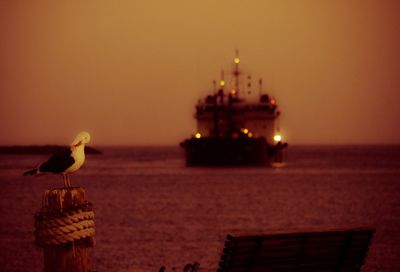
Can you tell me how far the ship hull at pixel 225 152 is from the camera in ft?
225

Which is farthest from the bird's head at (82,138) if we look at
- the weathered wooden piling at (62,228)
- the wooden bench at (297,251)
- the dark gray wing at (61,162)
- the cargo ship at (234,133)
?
the cargo ship at (234,133)

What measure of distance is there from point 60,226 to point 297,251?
2052 millimetres

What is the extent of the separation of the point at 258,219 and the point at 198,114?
175 feet

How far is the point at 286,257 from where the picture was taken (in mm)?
5766

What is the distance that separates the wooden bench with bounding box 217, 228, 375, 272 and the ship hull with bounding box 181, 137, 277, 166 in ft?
203

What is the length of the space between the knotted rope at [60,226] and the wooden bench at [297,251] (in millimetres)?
1196

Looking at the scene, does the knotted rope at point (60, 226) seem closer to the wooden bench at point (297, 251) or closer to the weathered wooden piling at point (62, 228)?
the weathered wooden piling at point (62, 228)

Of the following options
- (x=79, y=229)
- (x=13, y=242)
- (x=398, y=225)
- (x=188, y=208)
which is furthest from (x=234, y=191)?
(x=79, y=229)

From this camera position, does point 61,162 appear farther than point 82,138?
Yes

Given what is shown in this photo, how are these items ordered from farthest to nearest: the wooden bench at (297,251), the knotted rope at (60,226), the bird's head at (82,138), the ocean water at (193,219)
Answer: the ocean water at (193,219), the wooden bench at (297,251), the bird's head at (82,138), the knotted rope at (60,226)

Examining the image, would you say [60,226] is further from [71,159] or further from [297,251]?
[297,251]

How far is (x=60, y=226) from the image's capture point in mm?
4609

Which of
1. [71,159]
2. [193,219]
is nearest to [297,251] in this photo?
[71,159]

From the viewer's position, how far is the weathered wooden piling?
15.2ft
